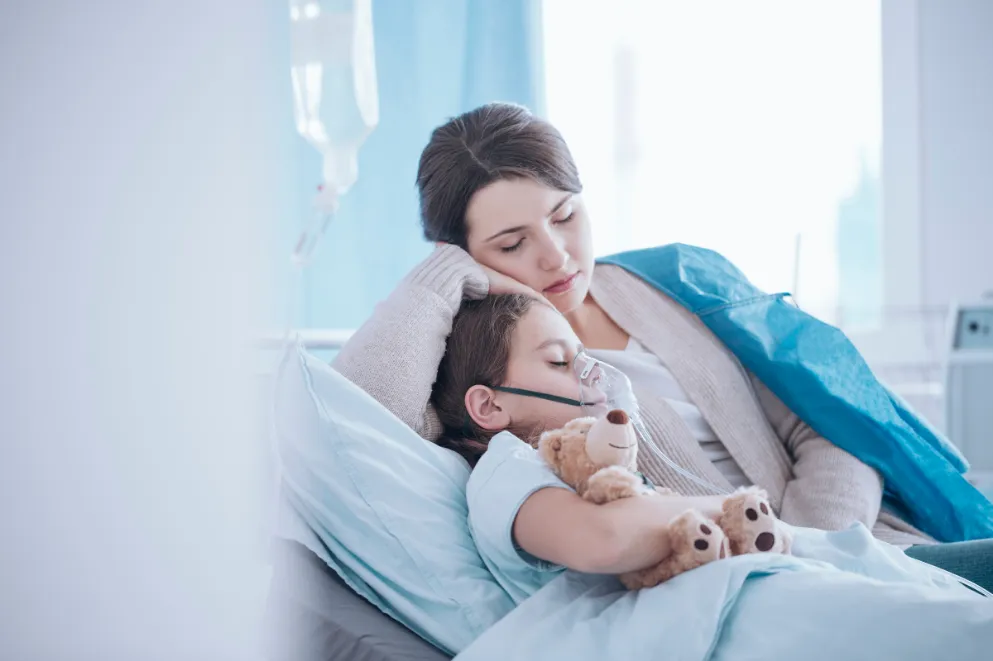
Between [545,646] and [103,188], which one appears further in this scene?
[545,646]

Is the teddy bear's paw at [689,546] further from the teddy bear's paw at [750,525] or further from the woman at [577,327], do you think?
the woman at [577,327]

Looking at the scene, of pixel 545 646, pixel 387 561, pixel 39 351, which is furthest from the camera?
pixel 387 561

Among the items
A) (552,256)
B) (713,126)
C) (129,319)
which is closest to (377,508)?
(552,256)

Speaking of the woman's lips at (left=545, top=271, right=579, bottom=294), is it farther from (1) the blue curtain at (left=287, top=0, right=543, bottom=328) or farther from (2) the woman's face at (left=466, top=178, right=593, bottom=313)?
(1) the blue curtain at (left=287, top=0, right=543, bottom=328)

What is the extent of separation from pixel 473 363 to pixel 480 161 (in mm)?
370

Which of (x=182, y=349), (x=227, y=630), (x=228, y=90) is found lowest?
(x=227, y=630)

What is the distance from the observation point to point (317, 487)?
105 cm

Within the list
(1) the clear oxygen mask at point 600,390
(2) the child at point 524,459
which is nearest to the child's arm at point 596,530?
(2) the child at point 524,459

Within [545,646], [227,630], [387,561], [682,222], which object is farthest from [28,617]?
[682,222]

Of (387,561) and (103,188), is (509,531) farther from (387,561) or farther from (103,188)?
(103,188)

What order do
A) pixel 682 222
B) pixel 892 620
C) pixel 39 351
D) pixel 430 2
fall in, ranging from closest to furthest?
pixel 39 351, pixel 892 620, pixel 430 2, pixel 682 222

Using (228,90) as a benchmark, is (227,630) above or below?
below

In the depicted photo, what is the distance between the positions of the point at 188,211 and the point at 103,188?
4cm

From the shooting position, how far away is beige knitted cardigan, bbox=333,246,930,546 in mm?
1216
